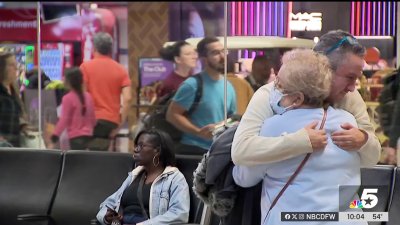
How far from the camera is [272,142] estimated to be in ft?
10.00

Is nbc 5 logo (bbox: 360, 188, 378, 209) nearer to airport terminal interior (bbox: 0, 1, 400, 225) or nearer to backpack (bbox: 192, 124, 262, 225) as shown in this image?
airport terminal interior (bbox: 0, 1, 400, 225)

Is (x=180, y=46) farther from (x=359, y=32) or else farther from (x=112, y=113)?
(x=359, y=32)

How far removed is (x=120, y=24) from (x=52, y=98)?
90cm

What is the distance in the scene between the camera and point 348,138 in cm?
305

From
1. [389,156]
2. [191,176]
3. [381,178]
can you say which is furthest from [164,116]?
[381,178]

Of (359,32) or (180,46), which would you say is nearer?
(359,32)

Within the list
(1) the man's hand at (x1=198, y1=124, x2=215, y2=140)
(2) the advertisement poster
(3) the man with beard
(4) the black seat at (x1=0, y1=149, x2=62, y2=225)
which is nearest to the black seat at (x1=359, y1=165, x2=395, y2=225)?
(3) the man with beard

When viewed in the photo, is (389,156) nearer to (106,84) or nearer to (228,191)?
(228,191)

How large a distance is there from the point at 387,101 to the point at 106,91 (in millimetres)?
2589

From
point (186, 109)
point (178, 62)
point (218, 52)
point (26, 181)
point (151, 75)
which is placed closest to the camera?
point (26, 181)

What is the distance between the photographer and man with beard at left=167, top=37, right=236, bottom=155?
20.5ft

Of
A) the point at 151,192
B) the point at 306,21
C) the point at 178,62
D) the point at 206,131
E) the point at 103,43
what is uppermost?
the point at 306,21

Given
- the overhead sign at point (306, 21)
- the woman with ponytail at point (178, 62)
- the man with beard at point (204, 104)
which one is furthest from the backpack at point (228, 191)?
the woman with ponytail at point (178, 62)

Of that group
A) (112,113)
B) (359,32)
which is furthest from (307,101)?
(112,113)
